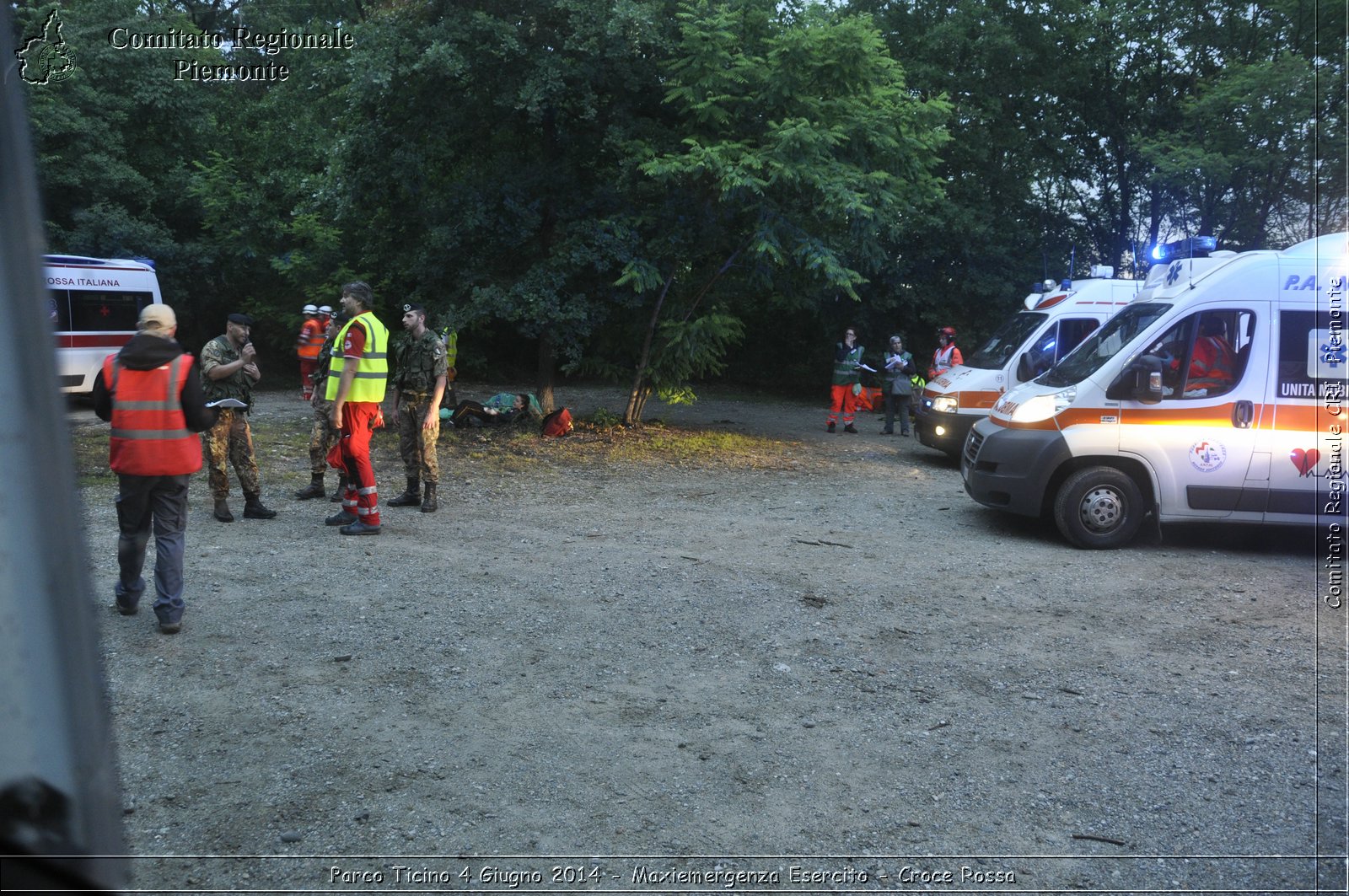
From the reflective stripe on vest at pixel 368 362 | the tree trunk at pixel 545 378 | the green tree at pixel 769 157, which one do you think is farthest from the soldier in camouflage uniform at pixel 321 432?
the tree trunk at pixel 545 378

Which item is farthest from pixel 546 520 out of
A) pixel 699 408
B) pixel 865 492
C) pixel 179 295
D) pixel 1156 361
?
pixel 179 295

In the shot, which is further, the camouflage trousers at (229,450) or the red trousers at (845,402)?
the red trousers at (845,402)

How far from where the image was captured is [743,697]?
5473mm

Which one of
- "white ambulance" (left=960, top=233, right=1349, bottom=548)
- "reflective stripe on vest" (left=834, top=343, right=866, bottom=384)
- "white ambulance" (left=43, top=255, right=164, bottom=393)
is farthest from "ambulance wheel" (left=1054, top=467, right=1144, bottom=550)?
"white ambulance" (left=43, top=255, right=164, bottom=393)

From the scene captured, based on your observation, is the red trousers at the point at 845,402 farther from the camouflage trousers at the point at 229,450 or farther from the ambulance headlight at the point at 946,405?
the camouflage trousers at the point at 229,450

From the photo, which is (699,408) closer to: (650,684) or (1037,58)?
(1037,58)

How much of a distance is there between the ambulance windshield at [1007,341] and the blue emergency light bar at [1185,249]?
2861 mm

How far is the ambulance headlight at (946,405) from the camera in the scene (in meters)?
13.8

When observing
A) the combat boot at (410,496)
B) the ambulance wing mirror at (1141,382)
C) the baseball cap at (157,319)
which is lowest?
the combat boot at (410,496)

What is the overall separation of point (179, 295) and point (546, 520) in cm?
1817

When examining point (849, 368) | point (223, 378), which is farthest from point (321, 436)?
point (849, 368)

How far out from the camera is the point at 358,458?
8758 millimetres

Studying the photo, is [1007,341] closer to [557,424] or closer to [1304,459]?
[1304,459]

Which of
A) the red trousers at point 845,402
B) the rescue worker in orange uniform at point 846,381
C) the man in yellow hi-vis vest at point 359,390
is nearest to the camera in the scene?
the man in yellow hi-vis vest at point 359,390
